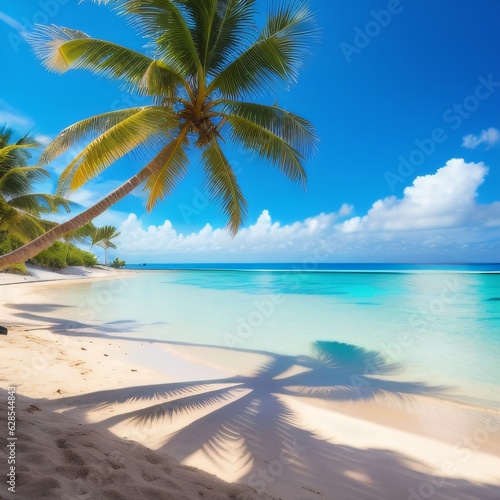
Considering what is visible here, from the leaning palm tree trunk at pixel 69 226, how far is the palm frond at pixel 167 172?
2.01ft

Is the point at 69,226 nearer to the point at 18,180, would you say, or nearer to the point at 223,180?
the point at 223,180

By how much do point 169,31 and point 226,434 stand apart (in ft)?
19.8

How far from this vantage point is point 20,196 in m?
13.5

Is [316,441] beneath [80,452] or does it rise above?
above

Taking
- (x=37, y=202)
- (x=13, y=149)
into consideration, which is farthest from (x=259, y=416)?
(x=37, y=202)

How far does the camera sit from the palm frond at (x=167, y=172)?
5666 millimetres

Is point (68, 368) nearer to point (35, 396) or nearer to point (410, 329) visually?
point (35, 396)

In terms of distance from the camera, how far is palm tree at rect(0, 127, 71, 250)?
39.4 feet

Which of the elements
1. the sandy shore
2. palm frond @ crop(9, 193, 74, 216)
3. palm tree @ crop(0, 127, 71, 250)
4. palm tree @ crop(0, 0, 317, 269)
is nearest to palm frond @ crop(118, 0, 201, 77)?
palm tree @ crop(0, 0, 317, 269)

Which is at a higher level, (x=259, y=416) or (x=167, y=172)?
(x=167, y=172)

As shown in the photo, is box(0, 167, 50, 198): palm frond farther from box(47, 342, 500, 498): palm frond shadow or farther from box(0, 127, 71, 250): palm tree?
box(47, 342, 500, 498): palm frond shadow

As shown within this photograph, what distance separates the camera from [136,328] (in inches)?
362

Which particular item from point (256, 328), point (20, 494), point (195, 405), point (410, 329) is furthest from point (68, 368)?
point (410, 329)

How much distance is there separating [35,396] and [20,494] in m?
2.33
